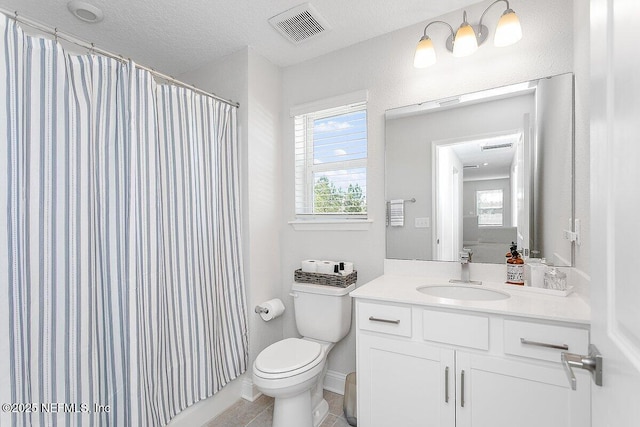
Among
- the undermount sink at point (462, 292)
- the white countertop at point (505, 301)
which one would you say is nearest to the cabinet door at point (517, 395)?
the white countertop at point (505, 301)

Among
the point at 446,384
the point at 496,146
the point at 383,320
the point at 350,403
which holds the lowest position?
the point at 350,403

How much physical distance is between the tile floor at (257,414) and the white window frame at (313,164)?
1189 millimetres

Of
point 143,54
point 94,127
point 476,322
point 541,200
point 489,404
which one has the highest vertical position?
point 143,54

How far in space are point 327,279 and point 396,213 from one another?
63cm

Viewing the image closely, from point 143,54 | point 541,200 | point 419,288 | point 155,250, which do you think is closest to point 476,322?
point 419,288

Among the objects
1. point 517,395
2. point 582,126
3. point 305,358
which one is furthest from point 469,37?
point 305,358

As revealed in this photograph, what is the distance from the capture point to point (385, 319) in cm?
145

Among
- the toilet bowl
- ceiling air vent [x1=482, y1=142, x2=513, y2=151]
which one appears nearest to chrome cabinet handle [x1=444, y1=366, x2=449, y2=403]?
the toilet bowl

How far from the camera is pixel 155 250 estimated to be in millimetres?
1558

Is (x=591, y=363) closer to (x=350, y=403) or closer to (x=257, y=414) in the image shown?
(x=350, y=403)

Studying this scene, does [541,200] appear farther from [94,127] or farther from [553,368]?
[94,127]

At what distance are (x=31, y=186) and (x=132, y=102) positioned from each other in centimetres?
58

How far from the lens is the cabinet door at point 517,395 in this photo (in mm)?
1098

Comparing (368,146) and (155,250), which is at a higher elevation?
(368,146)
